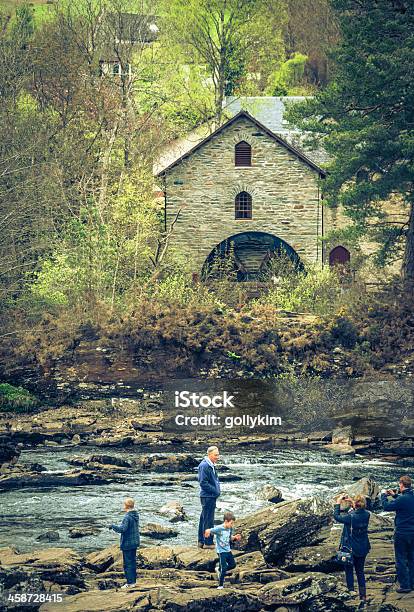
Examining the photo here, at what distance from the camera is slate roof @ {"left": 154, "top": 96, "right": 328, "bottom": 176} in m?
60.4

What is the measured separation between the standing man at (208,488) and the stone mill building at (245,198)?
1458 inches

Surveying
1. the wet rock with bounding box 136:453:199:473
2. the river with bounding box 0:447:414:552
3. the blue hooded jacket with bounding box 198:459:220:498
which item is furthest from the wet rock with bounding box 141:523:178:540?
the wet rock with bounding box 136:453:199:473

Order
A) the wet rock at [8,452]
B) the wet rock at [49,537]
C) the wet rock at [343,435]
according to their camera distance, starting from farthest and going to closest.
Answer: the wet rock at [343,435] → the wet rock at [8,452] → the wet rock at [49,537]

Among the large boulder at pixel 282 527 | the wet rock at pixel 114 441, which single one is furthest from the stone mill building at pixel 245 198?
the large boulder at pixel 282 527

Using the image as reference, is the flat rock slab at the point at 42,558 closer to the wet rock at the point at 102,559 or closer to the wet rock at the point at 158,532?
the wet rock at the point at 102,559

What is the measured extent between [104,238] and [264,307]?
20.0ft

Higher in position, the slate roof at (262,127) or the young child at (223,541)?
the slate roof at (262,127)

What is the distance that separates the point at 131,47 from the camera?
60219 millimetres

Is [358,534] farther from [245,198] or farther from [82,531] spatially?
[245,198]

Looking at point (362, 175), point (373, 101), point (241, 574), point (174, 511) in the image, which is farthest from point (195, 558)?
point (362, 175)

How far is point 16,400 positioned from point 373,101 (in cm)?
1539

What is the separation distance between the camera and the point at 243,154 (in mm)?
60344

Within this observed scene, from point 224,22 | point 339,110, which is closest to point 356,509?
point 339,110

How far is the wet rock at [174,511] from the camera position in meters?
27.9
